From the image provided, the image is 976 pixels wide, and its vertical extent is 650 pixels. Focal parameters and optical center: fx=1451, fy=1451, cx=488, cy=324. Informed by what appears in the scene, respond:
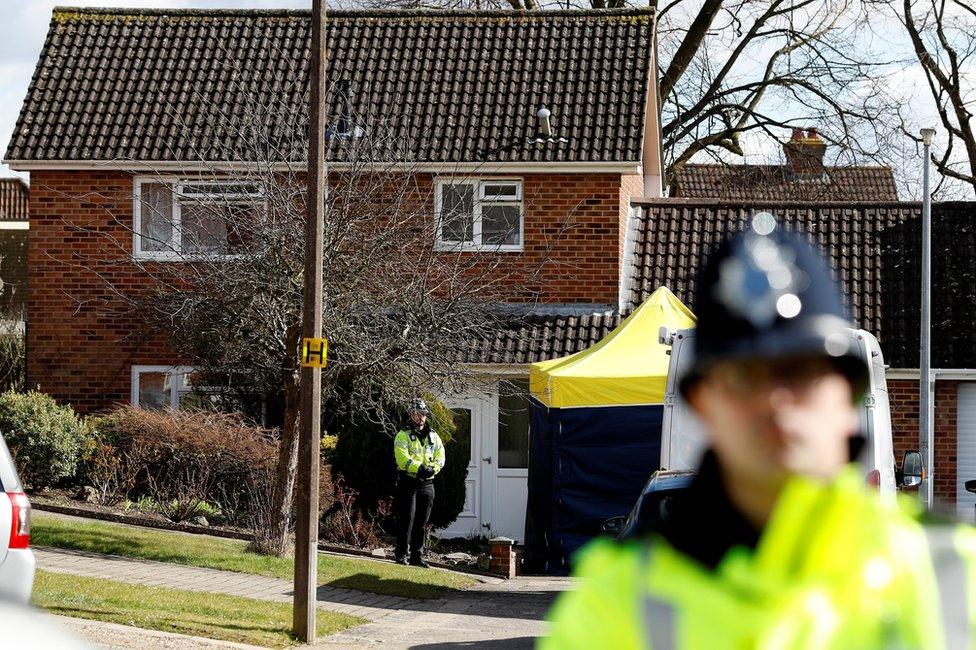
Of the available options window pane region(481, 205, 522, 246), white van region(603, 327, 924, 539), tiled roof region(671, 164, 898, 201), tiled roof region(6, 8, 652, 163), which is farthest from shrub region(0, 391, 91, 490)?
tiled roof region(671, 164, 898, 201)

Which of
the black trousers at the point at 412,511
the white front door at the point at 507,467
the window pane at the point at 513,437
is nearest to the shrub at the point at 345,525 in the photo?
the black trousers at the point at 412,511

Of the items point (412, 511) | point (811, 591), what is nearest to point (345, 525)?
point (412, 511)

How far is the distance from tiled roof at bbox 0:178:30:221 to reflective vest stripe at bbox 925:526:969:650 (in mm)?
57608

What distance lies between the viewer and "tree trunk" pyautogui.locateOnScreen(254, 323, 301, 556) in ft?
48.1

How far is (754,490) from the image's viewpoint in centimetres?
161

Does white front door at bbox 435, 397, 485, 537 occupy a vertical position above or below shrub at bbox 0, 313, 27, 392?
below

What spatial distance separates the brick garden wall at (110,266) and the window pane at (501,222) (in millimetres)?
194

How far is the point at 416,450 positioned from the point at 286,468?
224 cm

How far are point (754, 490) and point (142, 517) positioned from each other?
16.8 meters

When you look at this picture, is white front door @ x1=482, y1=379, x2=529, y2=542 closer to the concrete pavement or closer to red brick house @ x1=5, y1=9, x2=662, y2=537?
red brick house @ x1=5, y1=9, x2=662, y2=537

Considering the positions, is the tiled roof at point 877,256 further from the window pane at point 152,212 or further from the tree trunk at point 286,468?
the tree trunk at point 286,468

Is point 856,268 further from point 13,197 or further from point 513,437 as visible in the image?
point 13,197

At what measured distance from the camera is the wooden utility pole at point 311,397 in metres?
11.4

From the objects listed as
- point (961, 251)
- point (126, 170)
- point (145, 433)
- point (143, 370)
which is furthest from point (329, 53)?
point (961, 251)
